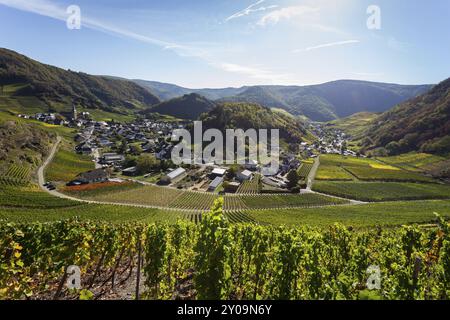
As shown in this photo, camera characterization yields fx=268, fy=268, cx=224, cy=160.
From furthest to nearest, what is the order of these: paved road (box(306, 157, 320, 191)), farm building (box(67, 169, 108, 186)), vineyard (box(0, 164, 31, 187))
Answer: paved road (box(306, 157, 320, 191)), farm building (box(67, 169, 108, 186)), vineyard (box(0, 164, 31, 187))

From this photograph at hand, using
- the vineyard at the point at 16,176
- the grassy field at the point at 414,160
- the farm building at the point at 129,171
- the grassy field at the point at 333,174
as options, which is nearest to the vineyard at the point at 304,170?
the grassy field at the point at 333,174

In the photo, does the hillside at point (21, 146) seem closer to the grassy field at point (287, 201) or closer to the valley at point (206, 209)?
the valley at point (206, 209)

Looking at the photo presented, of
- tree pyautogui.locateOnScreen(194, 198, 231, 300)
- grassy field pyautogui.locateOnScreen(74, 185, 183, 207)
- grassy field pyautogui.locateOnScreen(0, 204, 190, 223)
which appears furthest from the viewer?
grassy field pyautogui.locateOnScreen(74, 185, 183, 207)

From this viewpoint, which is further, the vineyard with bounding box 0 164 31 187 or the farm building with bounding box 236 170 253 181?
the farm building with bounding box 236 170 253 181

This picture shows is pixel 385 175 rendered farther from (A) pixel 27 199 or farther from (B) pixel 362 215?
(A) pixel 27 199

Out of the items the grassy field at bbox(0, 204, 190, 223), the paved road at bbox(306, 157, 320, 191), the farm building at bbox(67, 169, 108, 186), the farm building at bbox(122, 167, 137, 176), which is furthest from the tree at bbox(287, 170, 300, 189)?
the farm building at bbox(67, 169, 108, 186)

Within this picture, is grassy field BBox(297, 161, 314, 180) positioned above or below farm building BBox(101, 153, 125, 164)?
below

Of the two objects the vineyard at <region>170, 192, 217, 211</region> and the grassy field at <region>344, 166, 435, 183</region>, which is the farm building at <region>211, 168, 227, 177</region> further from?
the grassy field at <region>344, 166, 435, 183</region>

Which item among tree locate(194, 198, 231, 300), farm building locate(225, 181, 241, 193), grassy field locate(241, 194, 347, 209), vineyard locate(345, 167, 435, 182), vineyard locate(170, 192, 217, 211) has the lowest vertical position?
grassy field locate(241, 194, 347, 209)
